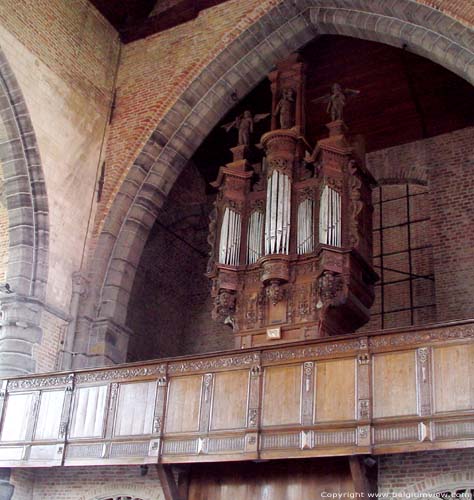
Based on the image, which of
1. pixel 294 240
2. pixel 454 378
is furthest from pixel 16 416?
pixel 454 378

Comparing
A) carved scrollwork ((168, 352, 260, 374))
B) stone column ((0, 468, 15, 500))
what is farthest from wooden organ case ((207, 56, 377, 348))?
stone column ((0, 468, 15, 500))

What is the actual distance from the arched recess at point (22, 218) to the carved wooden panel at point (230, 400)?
336 cm

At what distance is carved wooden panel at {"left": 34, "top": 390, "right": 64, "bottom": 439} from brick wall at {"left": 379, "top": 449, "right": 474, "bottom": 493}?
4.39 m

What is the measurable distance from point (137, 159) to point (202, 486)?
18.7ft

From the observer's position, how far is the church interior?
367 inches

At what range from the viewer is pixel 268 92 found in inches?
605

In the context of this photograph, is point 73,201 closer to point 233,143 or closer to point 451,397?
point 233,143

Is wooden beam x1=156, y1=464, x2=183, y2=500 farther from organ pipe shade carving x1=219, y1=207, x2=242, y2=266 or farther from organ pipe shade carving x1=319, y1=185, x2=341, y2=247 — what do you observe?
organ pipe shade carving x1=319, y1=185, x2=341, y2=247

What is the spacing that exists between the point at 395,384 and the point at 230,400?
2087 mm

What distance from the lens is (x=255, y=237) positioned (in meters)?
12.4

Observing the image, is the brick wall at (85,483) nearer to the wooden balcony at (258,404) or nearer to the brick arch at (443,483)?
the wooden balcony at (258,404)

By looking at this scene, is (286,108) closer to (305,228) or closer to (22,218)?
(305,228)

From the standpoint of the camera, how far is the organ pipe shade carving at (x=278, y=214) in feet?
39.0

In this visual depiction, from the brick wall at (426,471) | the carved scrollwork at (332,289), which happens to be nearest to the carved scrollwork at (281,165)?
the carved scrollwork at (332,289)
